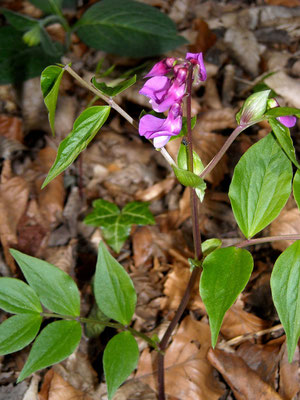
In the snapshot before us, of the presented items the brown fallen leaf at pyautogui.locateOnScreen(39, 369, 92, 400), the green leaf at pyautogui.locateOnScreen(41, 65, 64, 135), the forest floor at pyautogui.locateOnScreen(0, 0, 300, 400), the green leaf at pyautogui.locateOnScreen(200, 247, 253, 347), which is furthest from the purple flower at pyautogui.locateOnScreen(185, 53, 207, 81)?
the brown fallen leaf at pyautogui.locateOnScreen(39, 369, 92, 400)

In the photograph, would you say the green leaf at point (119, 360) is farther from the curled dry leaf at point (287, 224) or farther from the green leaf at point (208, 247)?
the curled dry leaf at point (287, 224)

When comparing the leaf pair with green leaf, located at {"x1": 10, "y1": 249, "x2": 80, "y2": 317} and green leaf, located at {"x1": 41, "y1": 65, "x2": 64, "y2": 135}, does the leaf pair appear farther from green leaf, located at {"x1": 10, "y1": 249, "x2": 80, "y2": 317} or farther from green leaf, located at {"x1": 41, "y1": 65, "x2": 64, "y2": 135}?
green leaf, located at {"x1": 41, "y1": 65, "x2": 64, "y2": 135}

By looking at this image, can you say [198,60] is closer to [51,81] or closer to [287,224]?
[51,81]

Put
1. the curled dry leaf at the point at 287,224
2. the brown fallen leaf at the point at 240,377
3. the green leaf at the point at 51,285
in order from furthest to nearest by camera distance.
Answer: the curled dry leaf at the point at 287,224
the brown fallen leaf at the point at 240,377
the green leaf at the point at 51,285

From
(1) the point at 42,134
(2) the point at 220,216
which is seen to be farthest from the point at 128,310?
(1) the point at 42,134

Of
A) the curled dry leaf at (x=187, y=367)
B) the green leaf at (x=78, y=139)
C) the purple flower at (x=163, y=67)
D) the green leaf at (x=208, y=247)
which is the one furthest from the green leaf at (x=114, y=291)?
the purple flower at (x=163, y=67)

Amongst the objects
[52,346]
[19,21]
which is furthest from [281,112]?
[19,21]
